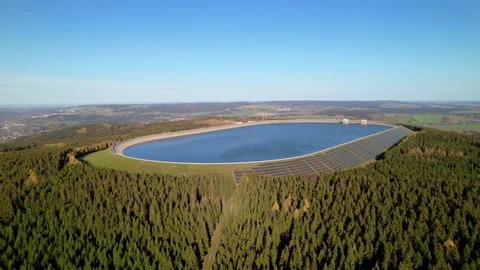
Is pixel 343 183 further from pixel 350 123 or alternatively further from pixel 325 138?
pixel 350 123

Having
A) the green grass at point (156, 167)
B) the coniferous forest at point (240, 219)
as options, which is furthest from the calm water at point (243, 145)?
the coniferous forest at point (240, 219)

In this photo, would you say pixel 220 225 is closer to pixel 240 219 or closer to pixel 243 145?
pixel 240 219

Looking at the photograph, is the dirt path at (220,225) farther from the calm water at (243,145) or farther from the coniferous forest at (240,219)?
the calm water at (243,145)

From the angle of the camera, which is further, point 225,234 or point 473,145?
point 473,145

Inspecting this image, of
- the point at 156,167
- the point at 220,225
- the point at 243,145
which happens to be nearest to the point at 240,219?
the point at 220,225

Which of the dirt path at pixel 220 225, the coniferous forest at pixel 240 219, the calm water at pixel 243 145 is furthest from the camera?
the calm water at pixel 243 145

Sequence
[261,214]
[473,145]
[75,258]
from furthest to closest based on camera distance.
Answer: [473,145]
[261,214]
[75,258]

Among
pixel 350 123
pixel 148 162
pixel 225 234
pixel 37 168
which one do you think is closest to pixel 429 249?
pixel 225 234
